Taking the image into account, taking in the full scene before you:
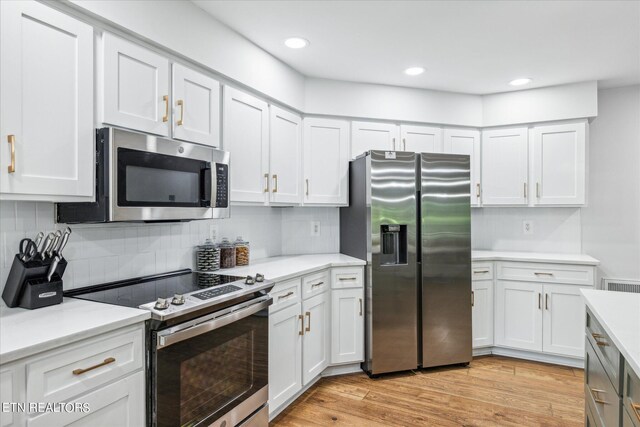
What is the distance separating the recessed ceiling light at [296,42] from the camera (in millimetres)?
2662

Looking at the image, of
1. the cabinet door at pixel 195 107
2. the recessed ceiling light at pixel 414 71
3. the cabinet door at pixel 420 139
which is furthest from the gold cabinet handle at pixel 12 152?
the cabinet door at pixel 420 139

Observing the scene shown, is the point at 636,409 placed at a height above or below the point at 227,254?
below

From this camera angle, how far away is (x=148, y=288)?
1930 millimetres

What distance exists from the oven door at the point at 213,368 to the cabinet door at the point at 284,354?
0.59ft

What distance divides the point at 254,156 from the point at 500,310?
263cm

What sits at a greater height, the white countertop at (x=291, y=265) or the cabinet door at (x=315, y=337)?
the white countertop at (x=291, y=265)

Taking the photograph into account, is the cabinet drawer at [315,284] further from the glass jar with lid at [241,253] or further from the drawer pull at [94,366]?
the drawer pull at [94,366]

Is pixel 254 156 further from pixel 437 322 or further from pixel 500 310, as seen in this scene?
pixel 500 310

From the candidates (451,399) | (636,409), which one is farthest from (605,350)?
(451,399)

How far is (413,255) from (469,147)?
1429mm

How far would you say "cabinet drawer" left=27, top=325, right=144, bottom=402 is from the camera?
1.16m

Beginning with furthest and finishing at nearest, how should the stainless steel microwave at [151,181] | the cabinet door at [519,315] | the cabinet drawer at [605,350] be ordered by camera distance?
the cabinet door at [519,315]
the stainless steel microwave at [151,181]
the cabinet drawer at [605,350]

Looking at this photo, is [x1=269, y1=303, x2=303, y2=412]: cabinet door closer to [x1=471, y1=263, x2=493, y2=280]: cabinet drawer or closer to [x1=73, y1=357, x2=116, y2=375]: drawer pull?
[x1=73, y1=357, x2=116, y2=375]: drawer pull

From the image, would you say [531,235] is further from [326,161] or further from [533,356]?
[326,161]
